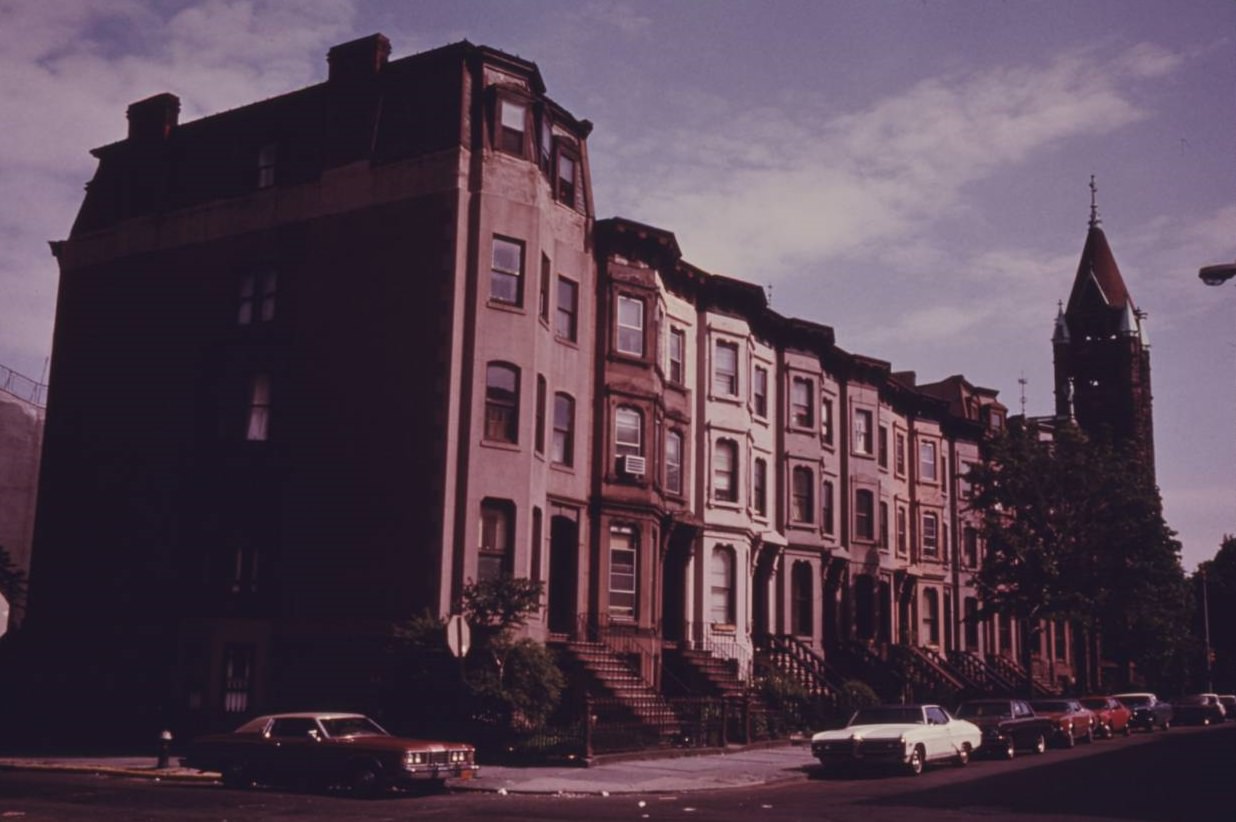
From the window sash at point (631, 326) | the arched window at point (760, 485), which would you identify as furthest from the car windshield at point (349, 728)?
the arched window at point (760, 485)

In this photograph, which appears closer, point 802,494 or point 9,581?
point 9,581

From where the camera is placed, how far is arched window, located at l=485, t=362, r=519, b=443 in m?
29.6

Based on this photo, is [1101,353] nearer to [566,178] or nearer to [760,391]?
[760,391]

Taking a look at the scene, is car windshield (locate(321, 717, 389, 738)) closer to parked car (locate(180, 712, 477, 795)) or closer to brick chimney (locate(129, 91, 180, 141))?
parked car (locate(180, 712, 477, 795))

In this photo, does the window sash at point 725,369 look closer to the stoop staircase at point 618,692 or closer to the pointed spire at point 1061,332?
the stoop staircase at point 618,692

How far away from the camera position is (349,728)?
2064cm

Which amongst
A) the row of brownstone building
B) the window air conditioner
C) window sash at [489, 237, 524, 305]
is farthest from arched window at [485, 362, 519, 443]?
the window air conditioner

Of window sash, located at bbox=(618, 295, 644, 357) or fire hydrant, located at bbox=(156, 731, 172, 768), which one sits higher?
window sash, located at bbox=(618, 295, 644, 357)

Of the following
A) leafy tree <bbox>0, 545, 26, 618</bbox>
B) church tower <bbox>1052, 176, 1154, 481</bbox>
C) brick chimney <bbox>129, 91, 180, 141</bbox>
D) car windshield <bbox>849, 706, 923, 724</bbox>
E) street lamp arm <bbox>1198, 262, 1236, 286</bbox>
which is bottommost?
car windshield <bbox>849, 706, 923, 724</bbox>

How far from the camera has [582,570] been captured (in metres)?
32.0

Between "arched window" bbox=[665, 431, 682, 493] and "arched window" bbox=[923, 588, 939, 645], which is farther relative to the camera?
"arched window" bbox=[923, 588, 939, 645]

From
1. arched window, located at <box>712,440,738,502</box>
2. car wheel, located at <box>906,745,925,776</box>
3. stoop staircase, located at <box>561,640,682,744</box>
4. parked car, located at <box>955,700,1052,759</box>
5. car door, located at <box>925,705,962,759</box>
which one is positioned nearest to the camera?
car wheel, located at <box>906,745,925,776</box>

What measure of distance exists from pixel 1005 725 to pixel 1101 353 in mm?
78083

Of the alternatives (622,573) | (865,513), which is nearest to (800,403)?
(865,513)
